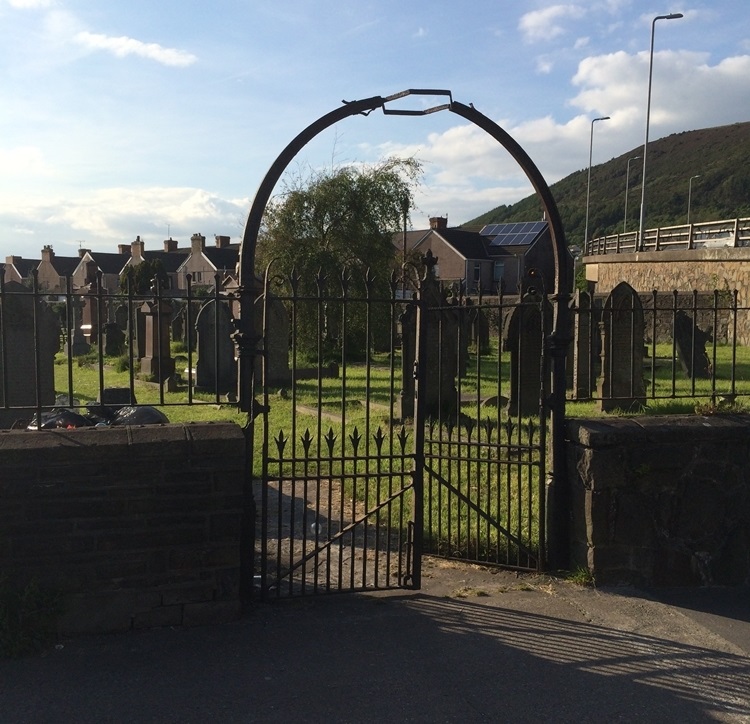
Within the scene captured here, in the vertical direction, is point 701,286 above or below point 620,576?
above

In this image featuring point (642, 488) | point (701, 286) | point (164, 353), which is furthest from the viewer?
point (701, 286)

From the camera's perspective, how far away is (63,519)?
4418mm

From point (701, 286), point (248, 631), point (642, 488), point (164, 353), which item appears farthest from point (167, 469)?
point (701, 286)

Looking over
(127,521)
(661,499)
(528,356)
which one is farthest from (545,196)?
(528,356)

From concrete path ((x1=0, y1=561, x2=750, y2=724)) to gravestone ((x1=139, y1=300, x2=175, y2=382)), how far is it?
38.8ft

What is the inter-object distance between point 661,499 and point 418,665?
2.26m

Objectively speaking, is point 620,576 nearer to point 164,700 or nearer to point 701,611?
point 701,611

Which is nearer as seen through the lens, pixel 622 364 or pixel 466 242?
pixel 622 364

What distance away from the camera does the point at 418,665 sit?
4254mm

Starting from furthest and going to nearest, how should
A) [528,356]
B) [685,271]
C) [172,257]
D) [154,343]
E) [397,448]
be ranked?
[172,257], [685,271], [154,343], [528,356], [397,448]

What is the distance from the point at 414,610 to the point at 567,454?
63.2 inches

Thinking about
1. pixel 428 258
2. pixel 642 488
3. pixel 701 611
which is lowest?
pixel 701 611

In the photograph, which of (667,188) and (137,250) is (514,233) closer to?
(137,250)

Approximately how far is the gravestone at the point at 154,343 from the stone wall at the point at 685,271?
52.7 ft
